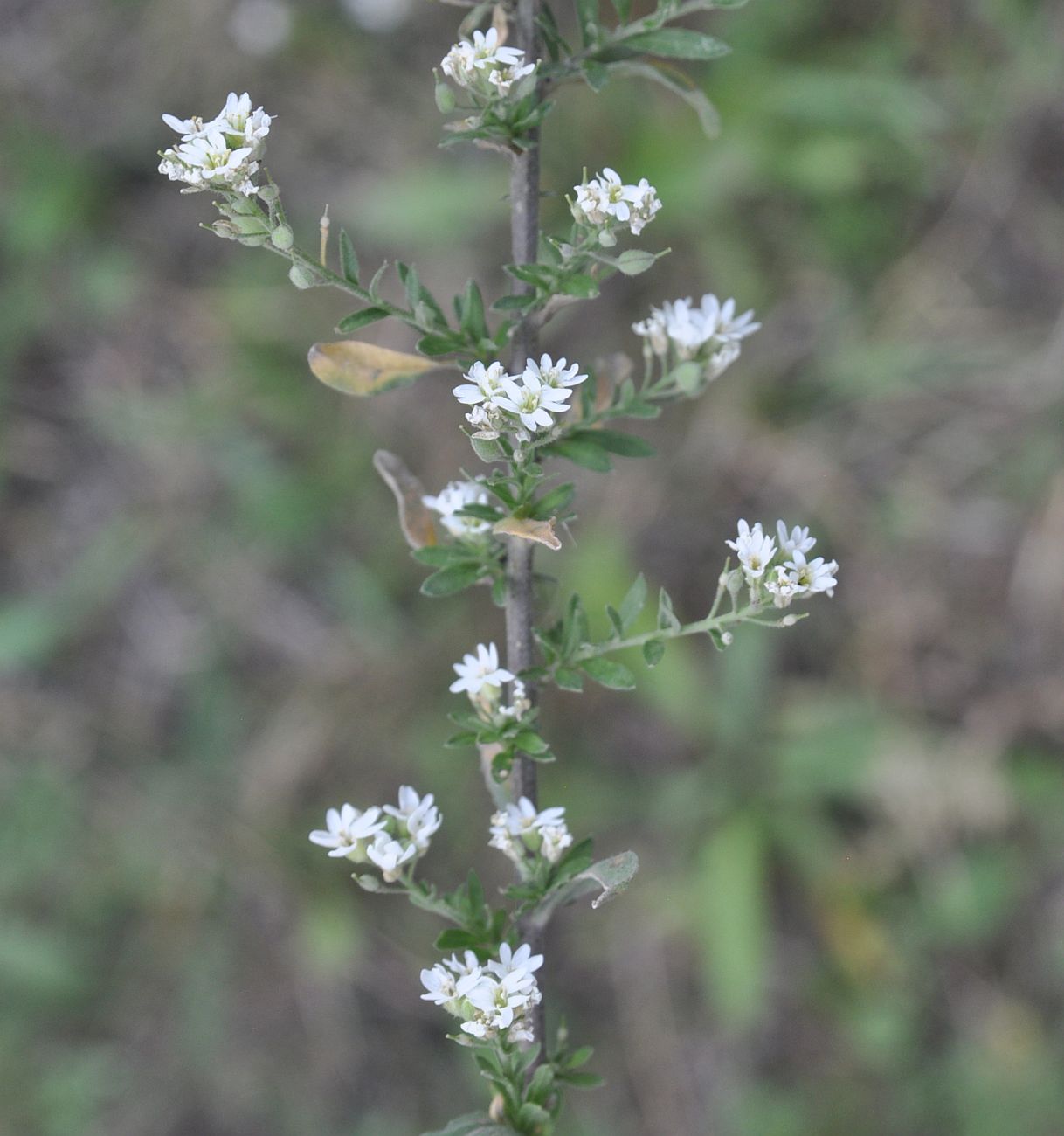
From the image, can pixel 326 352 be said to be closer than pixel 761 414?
Yes

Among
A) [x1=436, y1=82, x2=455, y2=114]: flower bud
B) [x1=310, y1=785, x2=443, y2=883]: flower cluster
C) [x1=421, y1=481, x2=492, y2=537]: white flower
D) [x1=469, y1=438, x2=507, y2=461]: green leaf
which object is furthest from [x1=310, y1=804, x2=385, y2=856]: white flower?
[x1=436, y1=82, x2=455, y2=114]: flower bud

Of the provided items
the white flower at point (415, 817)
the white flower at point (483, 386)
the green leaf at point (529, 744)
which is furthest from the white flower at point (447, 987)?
the white flower at point (483, 386)

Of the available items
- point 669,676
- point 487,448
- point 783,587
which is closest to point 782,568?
point 783,587

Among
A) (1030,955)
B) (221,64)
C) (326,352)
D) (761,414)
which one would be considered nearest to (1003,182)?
(761,414)

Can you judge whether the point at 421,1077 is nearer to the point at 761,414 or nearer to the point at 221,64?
the point at 761,414

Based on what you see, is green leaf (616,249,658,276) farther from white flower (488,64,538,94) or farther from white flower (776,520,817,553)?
white flower (776,520,817,553)

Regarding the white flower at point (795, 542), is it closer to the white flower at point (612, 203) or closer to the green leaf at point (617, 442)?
the green leaf at point (617, 442)
